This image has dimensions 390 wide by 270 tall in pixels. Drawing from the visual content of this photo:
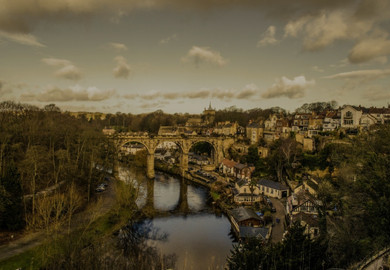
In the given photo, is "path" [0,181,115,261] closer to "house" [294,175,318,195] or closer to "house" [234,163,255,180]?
"house" [294,175,318,195]

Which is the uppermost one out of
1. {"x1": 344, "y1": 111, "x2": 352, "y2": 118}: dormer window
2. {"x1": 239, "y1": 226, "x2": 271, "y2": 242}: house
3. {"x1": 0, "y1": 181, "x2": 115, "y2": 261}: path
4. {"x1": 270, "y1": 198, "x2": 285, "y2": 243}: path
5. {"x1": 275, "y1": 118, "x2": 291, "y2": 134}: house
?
{"x1": 344, "y1": 111, "x2": 352, "y2": 118}: dormer window

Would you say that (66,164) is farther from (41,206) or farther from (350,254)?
(350,254)

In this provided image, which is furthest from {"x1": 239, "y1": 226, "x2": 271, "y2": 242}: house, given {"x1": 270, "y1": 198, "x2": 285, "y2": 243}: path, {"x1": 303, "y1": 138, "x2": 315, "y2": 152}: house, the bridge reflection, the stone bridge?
the stone bridge

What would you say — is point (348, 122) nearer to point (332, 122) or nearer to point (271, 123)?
point (332, 122)

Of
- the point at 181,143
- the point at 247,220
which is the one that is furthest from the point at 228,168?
the point at 247,220

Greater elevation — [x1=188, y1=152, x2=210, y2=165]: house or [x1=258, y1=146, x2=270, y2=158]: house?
[x1=258, y1=146, x2=270, y2=158]: house

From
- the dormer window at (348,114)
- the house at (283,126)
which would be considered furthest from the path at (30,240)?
the dormer window at (348,114)

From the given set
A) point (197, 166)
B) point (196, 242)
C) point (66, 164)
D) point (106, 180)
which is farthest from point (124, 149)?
point (196, 242)
